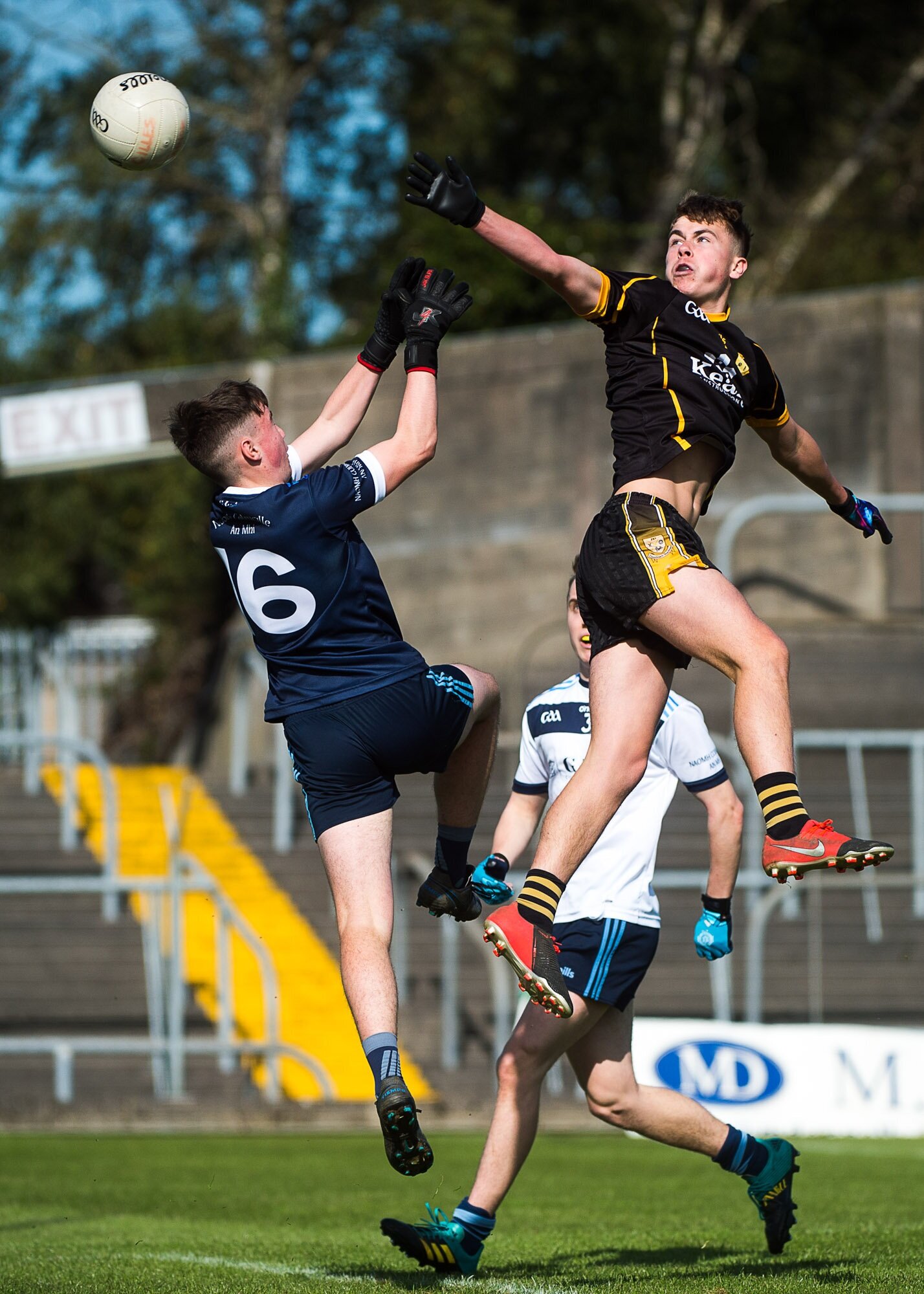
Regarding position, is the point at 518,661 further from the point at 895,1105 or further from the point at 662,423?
the point at 662,423

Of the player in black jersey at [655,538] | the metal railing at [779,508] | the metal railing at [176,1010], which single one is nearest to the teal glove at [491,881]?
the player in black jersey at [655,538]

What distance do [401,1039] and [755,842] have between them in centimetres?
284

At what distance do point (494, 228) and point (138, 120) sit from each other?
1615 millimetres

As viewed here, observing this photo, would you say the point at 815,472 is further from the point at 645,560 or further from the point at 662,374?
the point at 645,560

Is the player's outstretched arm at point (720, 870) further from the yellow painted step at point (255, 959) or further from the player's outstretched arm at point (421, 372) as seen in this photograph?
the yellow painted step at point (255, 959)

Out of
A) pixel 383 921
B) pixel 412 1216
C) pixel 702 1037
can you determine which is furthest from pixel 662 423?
pixel 702 1037

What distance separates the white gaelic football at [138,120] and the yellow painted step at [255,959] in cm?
688

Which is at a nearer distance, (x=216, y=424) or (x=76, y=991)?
(x=216, y=424)

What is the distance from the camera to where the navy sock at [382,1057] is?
4.80 meters

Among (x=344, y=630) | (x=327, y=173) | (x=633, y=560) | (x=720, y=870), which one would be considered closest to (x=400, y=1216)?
(x=720, y=870)

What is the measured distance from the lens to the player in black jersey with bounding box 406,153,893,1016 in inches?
192

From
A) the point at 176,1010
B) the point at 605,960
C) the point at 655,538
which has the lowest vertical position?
the point at 176,1010

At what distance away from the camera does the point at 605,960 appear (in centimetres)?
559

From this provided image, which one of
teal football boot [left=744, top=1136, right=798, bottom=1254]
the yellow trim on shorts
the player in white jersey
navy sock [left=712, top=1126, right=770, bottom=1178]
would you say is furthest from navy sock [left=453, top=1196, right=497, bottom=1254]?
the yellow trim on shorts
